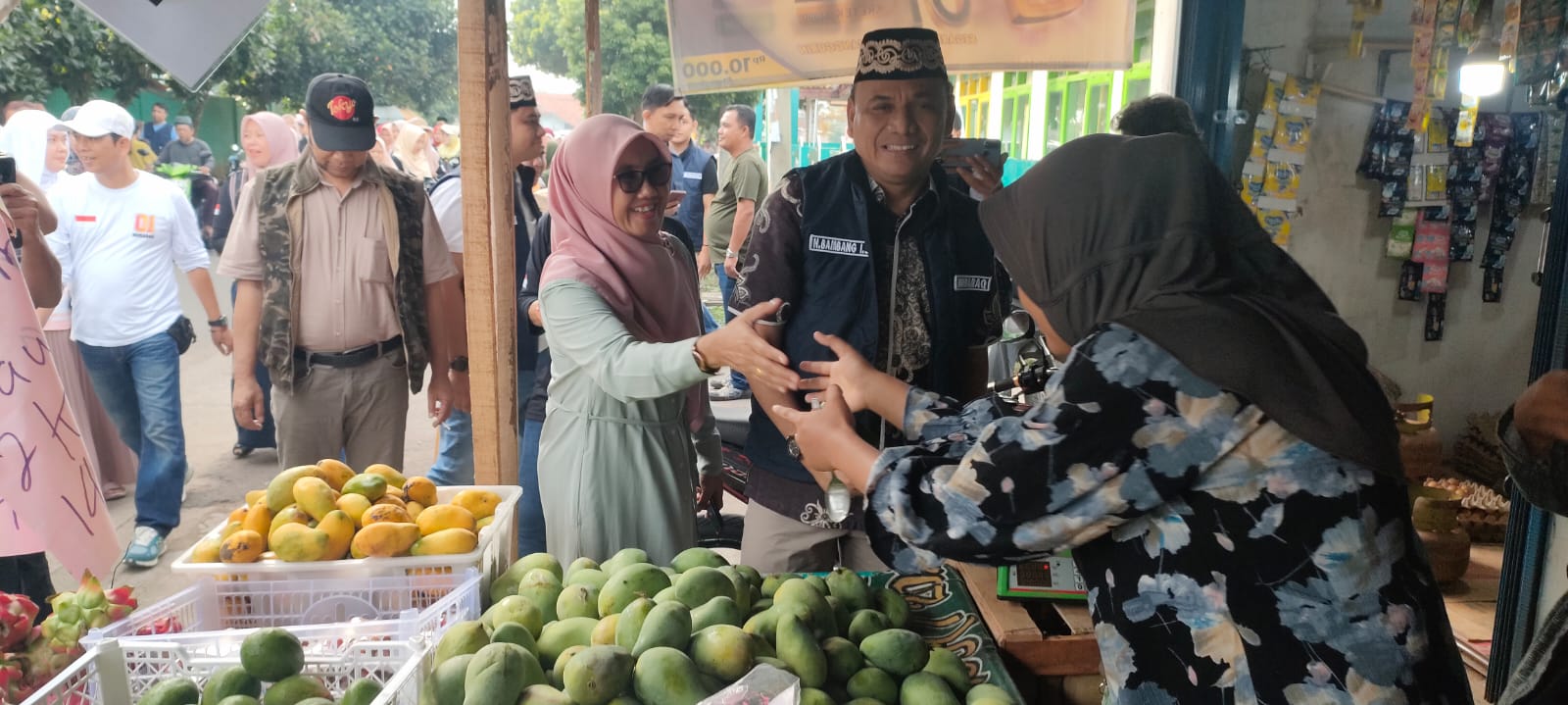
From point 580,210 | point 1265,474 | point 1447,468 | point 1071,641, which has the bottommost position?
point 1447,468

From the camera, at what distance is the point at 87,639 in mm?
1418

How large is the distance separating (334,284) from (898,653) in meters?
2.53

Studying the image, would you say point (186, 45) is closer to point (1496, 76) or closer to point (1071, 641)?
point (1071, 641)

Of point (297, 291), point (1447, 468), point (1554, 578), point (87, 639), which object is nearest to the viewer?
point (87, 639)

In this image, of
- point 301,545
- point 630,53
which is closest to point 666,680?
point 301,545

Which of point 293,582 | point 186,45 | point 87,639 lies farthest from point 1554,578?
point 186,45

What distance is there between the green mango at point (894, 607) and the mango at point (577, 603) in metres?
0.53

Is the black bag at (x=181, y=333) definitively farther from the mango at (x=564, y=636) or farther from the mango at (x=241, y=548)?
the mango at (x=564, y=636)

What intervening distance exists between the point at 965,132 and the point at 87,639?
1178cm

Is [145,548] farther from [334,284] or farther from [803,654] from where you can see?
[803,654]

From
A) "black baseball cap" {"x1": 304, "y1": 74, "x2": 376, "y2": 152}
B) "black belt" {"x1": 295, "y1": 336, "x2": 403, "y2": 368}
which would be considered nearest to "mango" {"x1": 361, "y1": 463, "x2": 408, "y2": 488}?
"black belt" {"x1": 295, "y1": 336, "x2": 403, "y2": 368}

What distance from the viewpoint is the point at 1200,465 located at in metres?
1.19

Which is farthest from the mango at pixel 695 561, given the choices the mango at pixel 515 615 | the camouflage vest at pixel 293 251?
the camouflage vest at pixel 293 251

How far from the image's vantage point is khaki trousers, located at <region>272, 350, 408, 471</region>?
11.0 ft
